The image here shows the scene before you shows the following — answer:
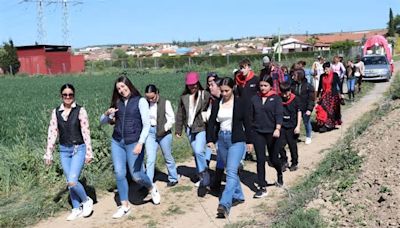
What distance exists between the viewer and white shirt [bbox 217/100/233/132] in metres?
6.58

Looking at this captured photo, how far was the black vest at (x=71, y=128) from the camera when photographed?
21.5ft

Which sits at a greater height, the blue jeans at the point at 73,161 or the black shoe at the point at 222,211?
the blue jeans at the point at 73,161

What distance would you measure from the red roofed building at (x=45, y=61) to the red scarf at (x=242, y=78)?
→ 51878mm

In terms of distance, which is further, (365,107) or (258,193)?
(365,107)

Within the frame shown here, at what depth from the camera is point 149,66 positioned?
2266 inches

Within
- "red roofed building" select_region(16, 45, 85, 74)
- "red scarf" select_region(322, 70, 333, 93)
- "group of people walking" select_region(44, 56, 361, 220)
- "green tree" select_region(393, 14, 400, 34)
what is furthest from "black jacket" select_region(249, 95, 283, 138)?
"green tree" select_region(393, 14, 400, 34)

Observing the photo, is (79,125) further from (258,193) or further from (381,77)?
(381,77)

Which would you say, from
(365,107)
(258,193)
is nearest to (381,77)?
(365,107)

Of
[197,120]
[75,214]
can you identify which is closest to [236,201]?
[197,120]

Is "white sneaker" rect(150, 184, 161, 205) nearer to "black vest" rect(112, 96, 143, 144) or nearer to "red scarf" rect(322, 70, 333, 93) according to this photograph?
"black vest" rect(112, 96, 143, 144)

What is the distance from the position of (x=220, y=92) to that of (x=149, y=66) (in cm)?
5138

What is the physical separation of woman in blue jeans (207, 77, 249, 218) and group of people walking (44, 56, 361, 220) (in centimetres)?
1

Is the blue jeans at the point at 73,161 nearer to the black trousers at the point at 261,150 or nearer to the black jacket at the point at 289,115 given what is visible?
the black trousers at the point at 261,150

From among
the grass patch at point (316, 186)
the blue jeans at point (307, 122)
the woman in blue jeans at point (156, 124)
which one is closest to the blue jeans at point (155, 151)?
the woman in blue jeans at point (156, 124)
